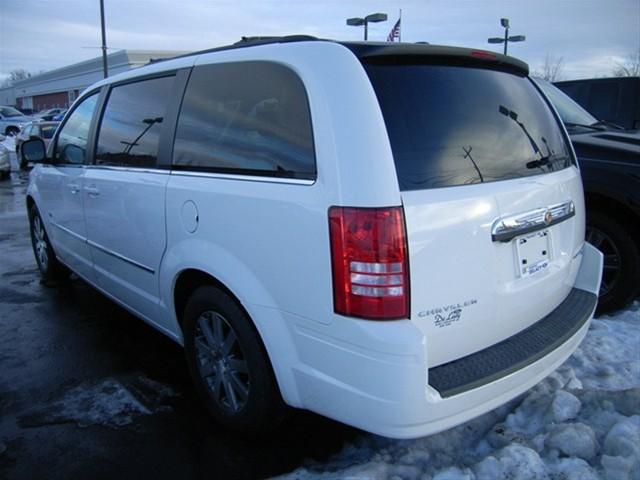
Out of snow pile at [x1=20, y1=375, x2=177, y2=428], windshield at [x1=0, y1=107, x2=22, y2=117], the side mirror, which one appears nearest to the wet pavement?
snow pile at [x1=20, y1=375, x2=177, y2=428]

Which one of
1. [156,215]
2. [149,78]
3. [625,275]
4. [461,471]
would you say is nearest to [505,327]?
[461,471]

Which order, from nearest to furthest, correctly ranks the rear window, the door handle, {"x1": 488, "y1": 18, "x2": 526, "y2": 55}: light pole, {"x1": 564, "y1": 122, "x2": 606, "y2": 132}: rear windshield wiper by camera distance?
the rear window < the door handle < {"x1": 564, "y1": 122, "x2": 606, "y2": 132}: rear windshield wiper < {"x1": 488, "y1": 18, "x2": 526, "y2": 55}: light pole

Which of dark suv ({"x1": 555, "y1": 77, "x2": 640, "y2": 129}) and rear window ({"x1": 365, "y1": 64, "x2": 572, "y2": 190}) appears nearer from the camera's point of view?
rear window ({"x1": 365, "y1": 64, "x2": 572, "y2": 190})

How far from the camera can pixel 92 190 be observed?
375 centimetres

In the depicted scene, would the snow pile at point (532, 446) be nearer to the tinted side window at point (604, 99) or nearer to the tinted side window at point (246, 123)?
the tinted side window at point (246, 123)

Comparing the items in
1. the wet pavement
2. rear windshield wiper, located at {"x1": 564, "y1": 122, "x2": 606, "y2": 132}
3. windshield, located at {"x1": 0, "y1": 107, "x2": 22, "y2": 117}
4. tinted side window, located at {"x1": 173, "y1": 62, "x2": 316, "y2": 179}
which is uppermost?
windshield, located at {"x1": 0, "y1": 107, "x2": 22, "y2": 117}

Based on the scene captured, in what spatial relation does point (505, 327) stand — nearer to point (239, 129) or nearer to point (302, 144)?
point (302, 144)

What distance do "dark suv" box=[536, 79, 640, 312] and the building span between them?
2891 cm

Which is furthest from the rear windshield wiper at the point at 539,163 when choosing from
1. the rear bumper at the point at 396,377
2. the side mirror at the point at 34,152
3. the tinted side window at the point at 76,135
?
the side mirror at the point at 34,152

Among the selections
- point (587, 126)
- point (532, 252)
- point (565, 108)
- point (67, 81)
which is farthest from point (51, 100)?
point (532, 252)

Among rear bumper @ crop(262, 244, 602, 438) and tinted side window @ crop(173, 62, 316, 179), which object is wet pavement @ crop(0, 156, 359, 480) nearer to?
rear bumper @ crop(262, 244, 602, 438)

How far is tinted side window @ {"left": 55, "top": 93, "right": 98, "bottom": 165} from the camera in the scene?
13.4 feet

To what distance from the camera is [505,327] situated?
236 centimetres

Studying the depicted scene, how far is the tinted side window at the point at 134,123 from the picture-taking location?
314cm
